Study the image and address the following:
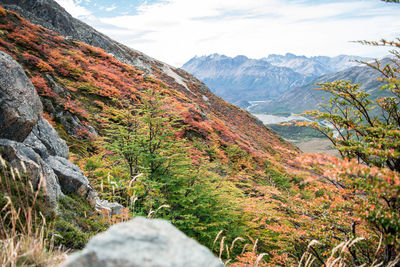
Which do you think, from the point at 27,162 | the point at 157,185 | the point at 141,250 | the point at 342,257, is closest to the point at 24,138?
the point at 27,162

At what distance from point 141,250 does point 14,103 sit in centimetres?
461

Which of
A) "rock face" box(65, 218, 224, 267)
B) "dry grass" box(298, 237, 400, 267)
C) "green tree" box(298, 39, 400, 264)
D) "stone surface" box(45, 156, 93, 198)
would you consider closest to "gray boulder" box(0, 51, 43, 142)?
"stone surface" box(45, 156, 93, 198)

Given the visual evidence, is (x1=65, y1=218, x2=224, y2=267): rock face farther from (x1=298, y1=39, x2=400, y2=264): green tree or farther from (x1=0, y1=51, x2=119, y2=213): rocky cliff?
(x1=0, y1=51, x2=119, y2=213): rocky cliff

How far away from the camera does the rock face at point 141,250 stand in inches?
67.5

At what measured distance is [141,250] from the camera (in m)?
1.84

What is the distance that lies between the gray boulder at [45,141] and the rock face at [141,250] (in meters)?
4.62

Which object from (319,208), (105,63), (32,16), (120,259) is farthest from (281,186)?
(32,16)

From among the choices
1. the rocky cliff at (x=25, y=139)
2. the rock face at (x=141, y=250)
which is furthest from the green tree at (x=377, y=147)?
the rocky cliff at (x=25, y=139)

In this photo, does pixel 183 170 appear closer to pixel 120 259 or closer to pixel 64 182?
pixel 64 182

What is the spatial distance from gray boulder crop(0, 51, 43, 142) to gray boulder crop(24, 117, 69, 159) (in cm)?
60

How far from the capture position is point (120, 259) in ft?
5.67

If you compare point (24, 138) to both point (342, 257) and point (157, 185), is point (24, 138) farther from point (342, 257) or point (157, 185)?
point (342, 257)

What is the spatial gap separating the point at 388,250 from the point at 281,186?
1536 cm

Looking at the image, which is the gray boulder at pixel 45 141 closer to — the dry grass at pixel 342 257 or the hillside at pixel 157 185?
the hillside at pixel 157 185
